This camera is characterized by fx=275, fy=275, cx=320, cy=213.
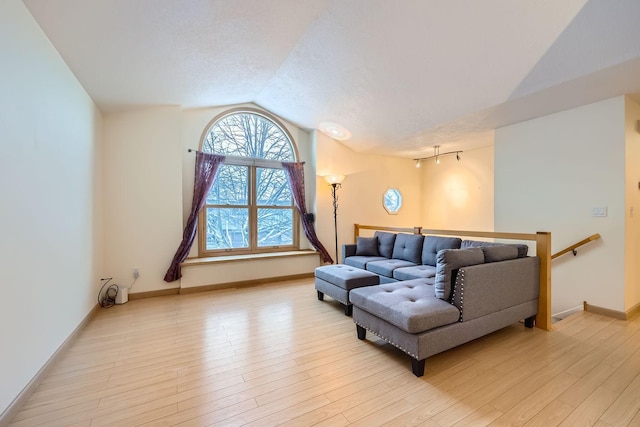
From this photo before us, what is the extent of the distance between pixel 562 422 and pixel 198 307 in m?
3.55

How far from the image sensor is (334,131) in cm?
515

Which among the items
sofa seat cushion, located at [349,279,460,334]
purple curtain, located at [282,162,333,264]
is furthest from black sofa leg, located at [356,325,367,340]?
purple curtain, located at [282,162,333,264]

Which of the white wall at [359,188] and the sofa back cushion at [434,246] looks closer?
the sofa back cushion at [434,246]

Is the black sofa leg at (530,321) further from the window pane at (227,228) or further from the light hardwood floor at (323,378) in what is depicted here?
the window pane at (227,228)

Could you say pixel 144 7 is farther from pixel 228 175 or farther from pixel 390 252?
pixel 390 252

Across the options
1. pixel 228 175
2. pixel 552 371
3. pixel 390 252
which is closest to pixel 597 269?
pixel 552 371

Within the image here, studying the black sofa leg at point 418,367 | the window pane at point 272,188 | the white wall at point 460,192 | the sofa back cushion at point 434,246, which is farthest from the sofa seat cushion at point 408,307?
the white wall at point 460,192

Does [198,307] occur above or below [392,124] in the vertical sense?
below

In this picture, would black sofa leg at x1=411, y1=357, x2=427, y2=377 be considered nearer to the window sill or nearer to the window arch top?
the window sill

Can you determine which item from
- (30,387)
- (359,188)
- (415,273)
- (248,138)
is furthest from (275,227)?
(30,387)

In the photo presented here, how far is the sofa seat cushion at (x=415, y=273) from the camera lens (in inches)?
132

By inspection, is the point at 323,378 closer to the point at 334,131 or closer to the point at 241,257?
the point at 241,257

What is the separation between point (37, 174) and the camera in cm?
201

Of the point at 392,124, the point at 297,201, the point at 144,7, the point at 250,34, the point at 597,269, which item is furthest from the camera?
the point at 297,201
